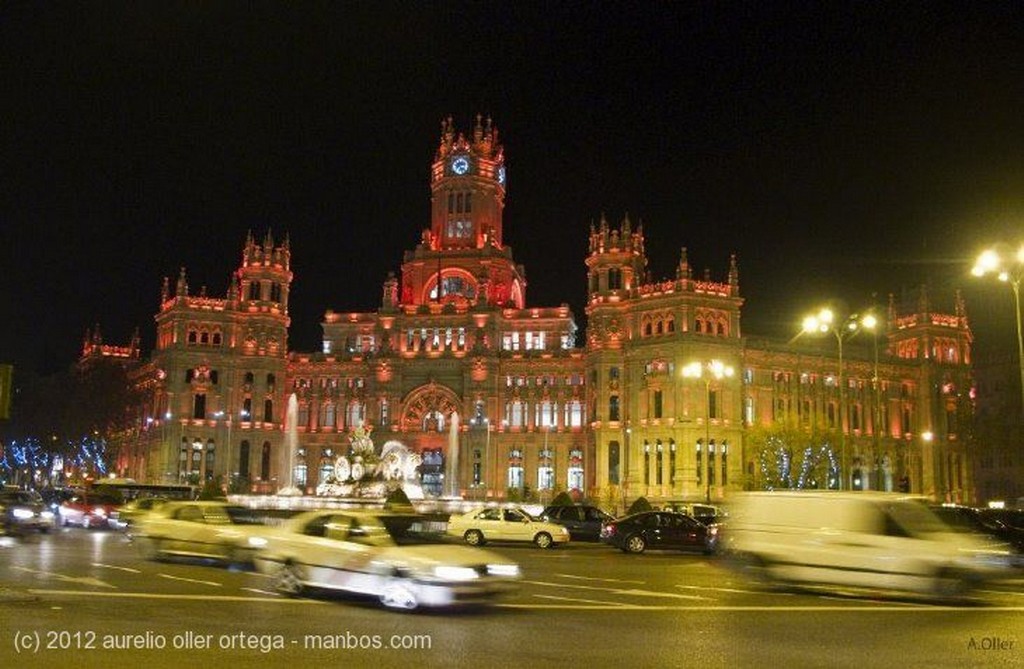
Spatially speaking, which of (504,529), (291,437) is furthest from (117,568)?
(291,437)

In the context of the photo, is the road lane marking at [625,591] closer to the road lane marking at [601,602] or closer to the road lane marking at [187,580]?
the road lane marking at [601,602]

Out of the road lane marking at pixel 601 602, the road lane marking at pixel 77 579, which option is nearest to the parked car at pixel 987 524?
the road lane marking at pixel 601 602

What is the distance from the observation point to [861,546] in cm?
2006

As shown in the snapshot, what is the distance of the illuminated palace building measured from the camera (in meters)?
98.9

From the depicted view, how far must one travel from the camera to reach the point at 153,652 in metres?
12.7

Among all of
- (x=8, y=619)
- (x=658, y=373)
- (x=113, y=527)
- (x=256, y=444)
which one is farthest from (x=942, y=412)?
(x=8, y=619)

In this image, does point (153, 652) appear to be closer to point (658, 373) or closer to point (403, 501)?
point (403, 501)

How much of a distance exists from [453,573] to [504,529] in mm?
23265

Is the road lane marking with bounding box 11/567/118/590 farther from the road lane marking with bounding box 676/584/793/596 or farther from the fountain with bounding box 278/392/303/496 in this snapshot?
the fountain with bounding box 278/392/303/496

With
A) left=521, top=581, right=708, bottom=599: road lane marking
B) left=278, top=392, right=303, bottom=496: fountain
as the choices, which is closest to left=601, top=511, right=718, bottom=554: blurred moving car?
left=521, top=581, right=708, bottom=599: road lane marking

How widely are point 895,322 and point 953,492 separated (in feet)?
64.0

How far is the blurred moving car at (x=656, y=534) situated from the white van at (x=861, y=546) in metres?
15.6

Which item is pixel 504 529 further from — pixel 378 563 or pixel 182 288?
pixel 182 288

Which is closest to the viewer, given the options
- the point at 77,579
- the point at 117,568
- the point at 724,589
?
the point at 77,579
